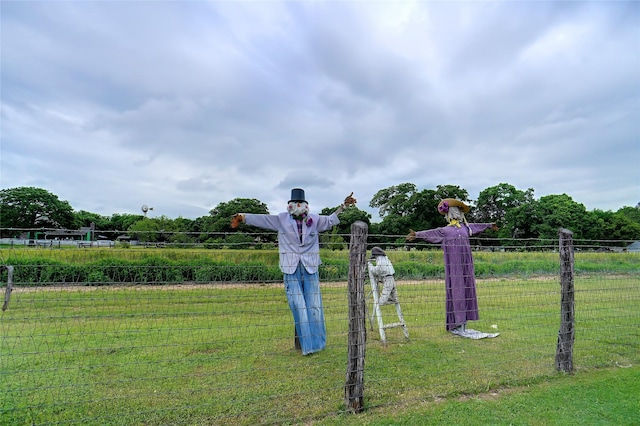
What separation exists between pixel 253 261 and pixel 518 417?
337cm

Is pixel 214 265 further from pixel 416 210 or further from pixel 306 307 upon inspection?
pixel 416 210

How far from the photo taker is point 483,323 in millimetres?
7516

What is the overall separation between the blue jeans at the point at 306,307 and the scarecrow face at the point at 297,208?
0.76 metres

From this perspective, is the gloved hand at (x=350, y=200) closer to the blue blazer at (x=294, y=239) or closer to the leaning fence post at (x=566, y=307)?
the blue blazer at (x=294, y=239)

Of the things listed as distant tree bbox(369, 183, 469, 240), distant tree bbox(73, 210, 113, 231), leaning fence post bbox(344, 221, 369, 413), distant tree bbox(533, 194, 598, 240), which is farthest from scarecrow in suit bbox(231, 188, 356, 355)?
distant tree bbox(73, 210, 113, 231)

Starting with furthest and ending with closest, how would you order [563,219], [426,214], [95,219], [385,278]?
1. [95,219]
2. [426,214]
3. [563,219]
4. [385,278]

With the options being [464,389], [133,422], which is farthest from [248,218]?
[464,389]

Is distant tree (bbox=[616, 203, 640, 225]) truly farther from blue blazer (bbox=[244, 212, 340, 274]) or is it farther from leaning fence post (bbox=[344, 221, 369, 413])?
leaning fence post (bbox=[344, 221, 369, 413])

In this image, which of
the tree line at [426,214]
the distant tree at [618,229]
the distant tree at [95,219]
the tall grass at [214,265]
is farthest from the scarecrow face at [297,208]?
the distant tree at [95,219]

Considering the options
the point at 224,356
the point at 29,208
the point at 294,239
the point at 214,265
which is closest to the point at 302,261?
the point at 294,239

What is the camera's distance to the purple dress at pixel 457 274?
20.4ft

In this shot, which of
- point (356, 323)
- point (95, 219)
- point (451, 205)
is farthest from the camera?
point (95, 219)

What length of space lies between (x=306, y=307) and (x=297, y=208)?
141 centimetres

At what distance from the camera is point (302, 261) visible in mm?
5227
